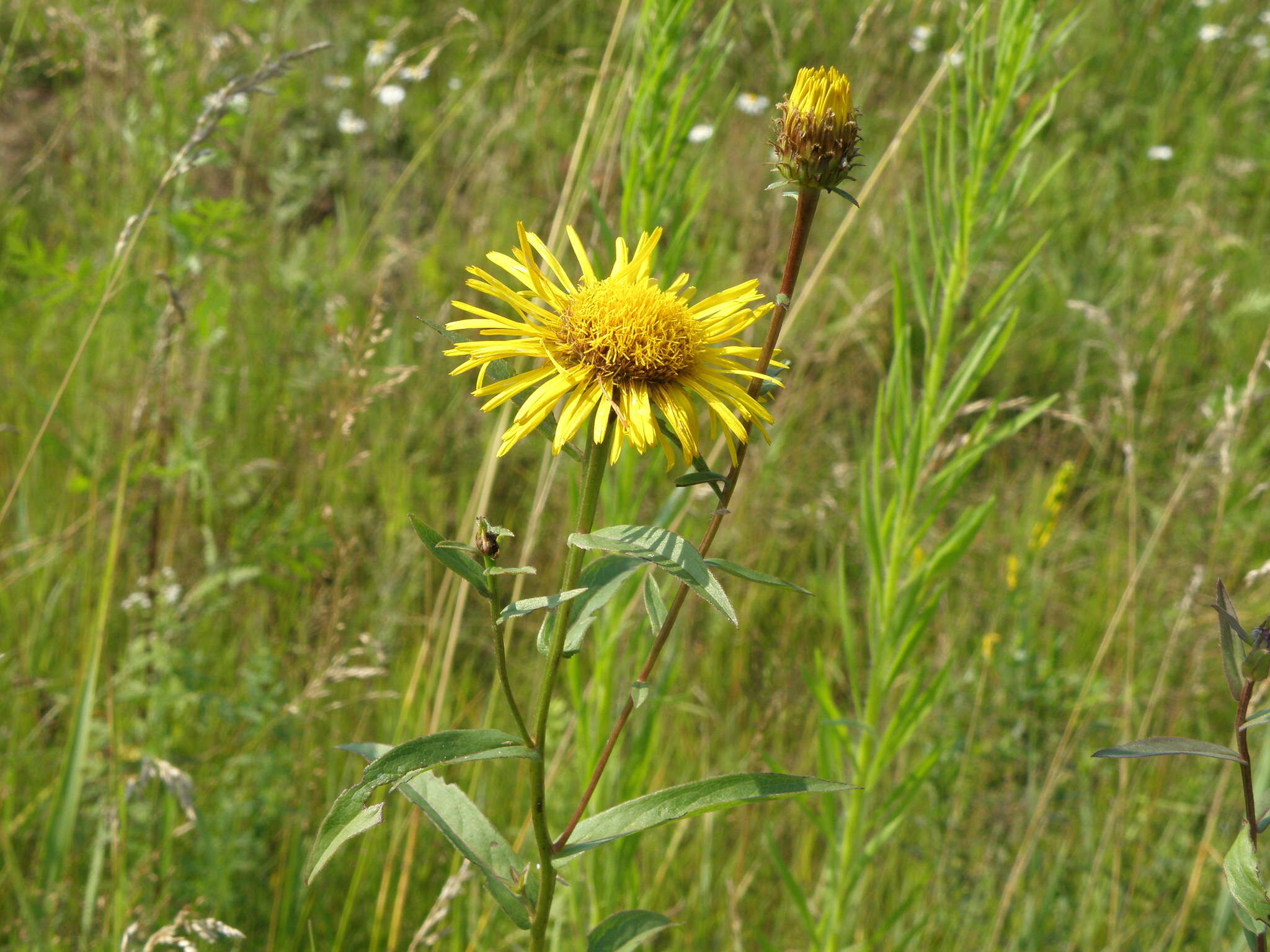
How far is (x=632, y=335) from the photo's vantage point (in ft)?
3.89

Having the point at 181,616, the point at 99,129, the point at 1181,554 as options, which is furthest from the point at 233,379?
the point at 1181,554

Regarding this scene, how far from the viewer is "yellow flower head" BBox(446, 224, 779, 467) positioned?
1151 mm

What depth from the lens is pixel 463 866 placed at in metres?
1.84

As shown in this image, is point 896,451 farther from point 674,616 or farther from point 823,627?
point 823,627

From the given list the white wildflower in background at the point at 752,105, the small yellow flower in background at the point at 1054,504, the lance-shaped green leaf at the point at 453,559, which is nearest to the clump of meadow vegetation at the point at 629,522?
the small yellow flower in background at the point at 1054,504

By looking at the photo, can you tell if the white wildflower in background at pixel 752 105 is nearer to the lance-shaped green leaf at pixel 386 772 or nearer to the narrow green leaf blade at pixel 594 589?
the narrow green leaf blade at pixel 594 589

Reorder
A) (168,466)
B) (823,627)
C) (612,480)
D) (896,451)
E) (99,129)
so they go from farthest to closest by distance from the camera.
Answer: (99,129) → (823,627) → (168,466) → (612,480) → (896,451)

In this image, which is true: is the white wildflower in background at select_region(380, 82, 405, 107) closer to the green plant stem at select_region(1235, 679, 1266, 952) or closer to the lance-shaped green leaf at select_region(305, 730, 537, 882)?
the lance-shaped green leaf at select_region(305, 730, 537, 882)

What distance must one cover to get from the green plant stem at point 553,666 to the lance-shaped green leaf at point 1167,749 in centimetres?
58

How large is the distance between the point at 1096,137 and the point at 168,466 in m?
4.89

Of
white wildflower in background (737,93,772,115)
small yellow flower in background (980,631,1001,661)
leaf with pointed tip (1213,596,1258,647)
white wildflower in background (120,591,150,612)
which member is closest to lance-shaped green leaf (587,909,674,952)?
leaf with pointed tip (1213,596,1258,647)

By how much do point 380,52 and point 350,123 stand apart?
0.52m

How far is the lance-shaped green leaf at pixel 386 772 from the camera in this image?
1015 millimetres

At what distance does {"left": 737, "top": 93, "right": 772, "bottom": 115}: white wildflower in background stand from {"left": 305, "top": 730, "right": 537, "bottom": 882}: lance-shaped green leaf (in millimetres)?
4425
